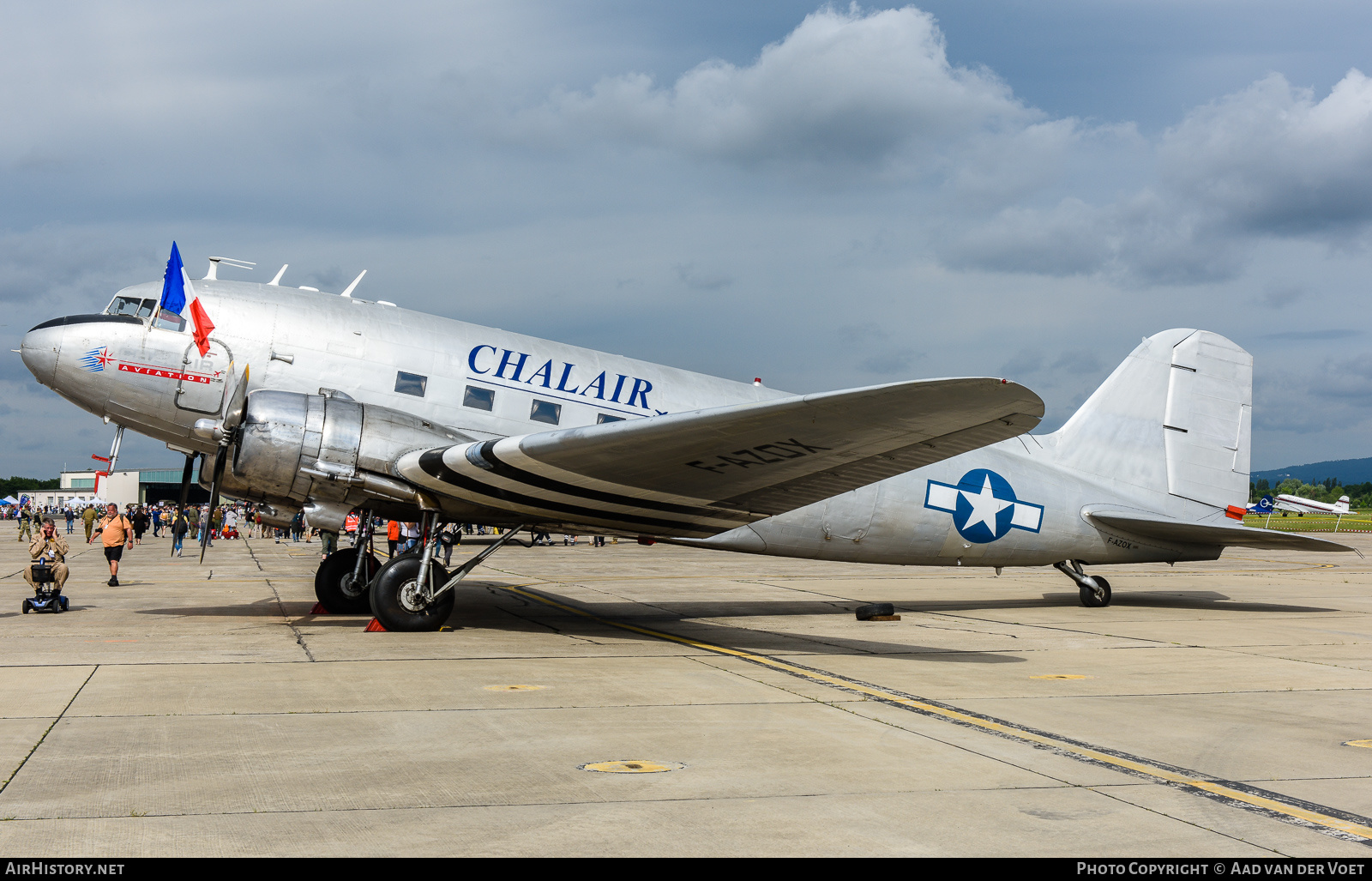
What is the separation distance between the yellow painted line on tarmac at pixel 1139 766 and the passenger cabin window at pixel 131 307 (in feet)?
28.6

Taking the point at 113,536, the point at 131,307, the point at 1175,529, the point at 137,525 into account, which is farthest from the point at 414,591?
the point at 137,525

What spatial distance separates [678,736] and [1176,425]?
13.0 metres

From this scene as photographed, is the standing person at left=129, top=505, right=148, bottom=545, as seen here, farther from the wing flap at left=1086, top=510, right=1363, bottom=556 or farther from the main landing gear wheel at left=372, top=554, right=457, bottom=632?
the wing flap at left=1086, top=510, right=1363, bottom=556

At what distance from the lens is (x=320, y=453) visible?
10.9 metres

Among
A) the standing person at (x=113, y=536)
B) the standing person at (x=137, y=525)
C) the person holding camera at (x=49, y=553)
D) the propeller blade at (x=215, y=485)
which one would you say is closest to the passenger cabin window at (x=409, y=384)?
the propeller blade at (x=215, y=485)

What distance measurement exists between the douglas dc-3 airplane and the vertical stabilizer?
0.16 feet

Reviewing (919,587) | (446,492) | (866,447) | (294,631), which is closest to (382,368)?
(446,492)

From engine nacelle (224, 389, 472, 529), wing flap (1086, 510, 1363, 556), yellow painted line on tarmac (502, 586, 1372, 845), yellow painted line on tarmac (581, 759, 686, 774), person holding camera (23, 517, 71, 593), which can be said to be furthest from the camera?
wing flap (1086, 510, 1363, 556)

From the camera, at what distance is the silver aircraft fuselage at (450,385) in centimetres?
1198

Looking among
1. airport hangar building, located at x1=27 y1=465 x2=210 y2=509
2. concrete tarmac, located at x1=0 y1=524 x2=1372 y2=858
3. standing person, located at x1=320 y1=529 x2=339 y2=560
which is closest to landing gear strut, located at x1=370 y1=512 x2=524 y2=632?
concrete tarmac, located at x1=0 y1=524 x2=1372 y2=858

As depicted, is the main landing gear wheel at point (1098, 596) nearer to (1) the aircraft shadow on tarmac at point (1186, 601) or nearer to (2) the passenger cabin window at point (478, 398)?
(1) the aircraft shadow on tarmac at point (1186, 601)

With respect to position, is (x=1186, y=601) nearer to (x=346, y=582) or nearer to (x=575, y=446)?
(x=575, y=446)

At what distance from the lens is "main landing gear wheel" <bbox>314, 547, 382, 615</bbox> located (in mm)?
13844

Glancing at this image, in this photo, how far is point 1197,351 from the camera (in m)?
16.1
